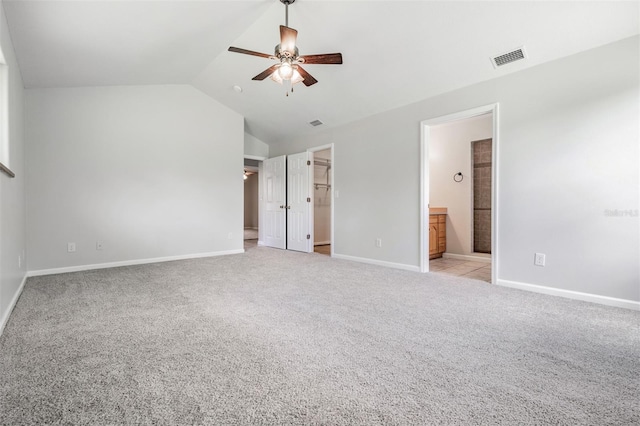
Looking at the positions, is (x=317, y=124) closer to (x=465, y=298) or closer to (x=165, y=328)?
(x=465, y=298)

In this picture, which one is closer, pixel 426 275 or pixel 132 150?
pixel 426 275

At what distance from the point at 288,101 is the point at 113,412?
459cm

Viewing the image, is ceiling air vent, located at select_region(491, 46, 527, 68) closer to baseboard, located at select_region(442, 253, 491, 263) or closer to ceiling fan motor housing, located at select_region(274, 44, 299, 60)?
ceiling fan motor housing, located at select_region(274, 44, 299, 60)

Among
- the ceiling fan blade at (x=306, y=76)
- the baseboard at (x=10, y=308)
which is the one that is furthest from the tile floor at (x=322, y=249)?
the baseboard at (x=10, y=308)

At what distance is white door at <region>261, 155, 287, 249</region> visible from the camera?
6.52 m

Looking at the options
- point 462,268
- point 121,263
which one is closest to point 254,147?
point 121,263

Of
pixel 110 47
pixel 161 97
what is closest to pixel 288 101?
pixel 161 97

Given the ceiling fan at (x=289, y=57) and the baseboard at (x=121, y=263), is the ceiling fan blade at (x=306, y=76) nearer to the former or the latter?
the ceiling fan at (x=289, y=57)

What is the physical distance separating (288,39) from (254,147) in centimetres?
440

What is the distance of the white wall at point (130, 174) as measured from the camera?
4129 millimetres

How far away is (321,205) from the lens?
23.9 ft

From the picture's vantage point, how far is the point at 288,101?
5.03 m

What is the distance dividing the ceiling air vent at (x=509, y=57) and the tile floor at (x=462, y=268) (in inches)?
95.7

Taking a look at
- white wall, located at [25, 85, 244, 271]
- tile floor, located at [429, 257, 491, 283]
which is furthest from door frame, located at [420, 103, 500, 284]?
white wall, located at [25, 85, 244, 271]
